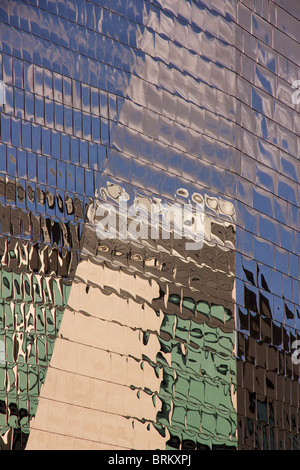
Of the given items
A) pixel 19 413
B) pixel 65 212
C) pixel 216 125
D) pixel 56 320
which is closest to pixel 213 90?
pixel 216 125

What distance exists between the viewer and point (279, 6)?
29375mm

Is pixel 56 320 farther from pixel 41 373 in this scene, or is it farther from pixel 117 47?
pixel 117 47

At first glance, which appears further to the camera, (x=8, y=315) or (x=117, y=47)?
(x=117, y=47)

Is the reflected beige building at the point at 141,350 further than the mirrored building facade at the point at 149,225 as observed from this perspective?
Yes

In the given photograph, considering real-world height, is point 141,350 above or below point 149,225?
below

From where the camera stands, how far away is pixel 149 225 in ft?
80.6

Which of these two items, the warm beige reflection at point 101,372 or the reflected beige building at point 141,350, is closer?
the warm beige reflection at point 101,372

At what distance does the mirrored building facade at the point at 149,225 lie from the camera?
2192 centimetres

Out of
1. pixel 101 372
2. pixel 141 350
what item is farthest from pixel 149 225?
pixel 101 372

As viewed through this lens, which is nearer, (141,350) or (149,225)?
(141,350)

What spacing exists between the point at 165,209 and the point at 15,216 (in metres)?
4.90

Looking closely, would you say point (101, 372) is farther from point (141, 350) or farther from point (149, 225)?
point (149, 225)

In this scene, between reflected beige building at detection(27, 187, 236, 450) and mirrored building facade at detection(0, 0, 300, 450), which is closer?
mirrored building facade at detection(0, 0, 300, 450)

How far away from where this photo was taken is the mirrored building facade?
21.9 m
